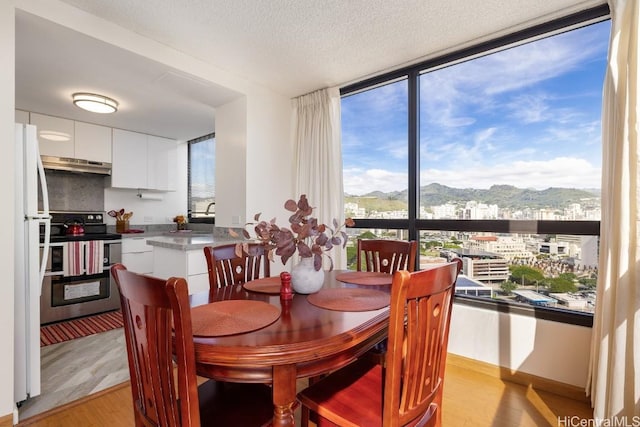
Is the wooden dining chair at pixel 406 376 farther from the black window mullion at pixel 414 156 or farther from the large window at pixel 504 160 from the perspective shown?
the black window mullion at pixel 414 156

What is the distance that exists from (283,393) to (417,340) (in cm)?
45

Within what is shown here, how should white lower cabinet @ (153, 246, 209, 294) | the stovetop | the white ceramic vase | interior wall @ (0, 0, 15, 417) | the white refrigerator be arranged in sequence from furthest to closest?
the stovetop, white lower cabinet @ (153, 246, 209, 294), the white refrigerator, interior wall @ (0, 0, 15, 417), the white ceramic vase

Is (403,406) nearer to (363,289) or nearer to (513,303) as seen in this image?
(363,289)

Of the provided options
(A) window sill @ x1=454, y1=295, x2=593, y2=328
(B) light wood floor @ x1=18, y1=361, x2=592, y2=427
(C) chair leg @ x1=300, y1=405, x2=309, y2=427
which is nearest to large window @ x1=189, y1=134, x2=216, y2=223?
(B) light wood floor @ x1=18, y1=361, x2=592, y2=427

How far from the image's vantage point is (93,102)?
3074 mm

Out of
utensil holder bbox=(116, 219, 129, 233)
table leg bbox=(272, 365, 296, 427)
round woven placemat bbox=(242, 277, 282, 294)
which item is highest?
utensil holder bbox=(116, 219, 129, 233)

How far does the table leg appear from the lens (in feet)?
3.20

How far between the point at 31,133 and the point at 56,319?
96.2 inches

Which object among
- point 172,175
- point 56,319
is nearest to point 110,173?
point 172,175

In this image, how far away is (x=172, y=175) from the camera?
4.73 m

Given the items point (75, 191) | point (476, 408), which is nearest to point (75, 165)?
point (75, 191)

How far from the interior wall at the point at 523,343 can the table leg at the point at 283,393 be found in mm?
1878

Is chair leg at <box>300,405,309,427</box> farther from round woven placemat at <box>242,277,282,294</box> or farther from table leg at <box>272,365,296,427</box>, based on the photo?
round woven placemat at <box>242,277,282,294</box>

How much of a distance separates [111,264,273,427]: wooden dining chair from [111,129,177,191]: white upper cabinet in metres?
3.79
